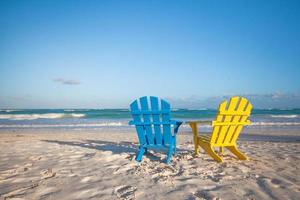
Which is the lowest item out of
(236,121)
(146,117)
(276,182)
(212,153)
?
(276,182)

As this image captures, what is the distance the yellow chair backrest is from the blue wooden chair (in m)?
0.71

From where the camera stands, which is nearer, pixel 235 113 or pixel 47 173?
pixel 47 173

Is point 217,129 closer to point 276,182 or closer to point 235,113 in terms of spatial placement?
point 235,113

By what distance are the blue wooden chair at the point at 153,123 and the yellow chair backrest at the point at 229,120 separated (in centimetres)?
71

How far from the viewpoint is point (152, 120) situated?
4.38 meters

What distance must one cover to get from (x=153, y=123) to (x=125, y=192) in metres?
1.71

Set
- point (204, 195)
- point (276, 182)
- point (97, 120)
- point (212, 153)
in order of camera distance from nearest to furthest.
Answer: point (204, 195) < point (276, 182) < point (212, 153) < point (97, 120)

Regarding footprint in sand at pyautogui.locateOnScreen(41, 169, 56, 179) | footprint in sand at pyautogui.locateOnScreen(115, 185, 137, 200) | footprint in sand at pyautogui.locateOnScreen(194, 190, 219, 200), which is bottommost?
footprint in sand at pyautogui.locateOnScreen(194, 190, 219, 200)

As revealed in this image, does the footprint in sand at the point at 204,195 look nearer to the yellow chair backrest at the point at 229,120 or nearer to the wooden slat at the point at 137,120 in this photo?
the yellow chair backrest at the point at 229,120

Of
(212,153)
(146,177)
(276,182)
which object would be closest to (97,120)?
(212,153)

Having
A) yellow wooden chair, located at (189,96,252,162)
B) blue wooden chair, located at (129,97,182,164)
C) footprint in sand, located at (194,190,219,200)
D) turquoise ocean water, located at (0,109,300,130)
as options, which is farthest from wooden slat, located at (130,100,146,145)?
turquoise ocean water, located at (0,109,300,130)

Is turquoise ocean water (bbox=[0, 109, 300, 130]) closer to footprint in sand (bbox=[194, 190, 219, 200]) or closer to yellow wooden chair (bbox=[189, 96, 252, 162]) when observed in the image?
yellow wooden chair (bbox=[189, 96, 252, 162])

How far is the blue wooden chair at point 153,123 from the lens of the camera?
14.0ft

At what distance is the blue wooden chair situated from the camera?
426cm
